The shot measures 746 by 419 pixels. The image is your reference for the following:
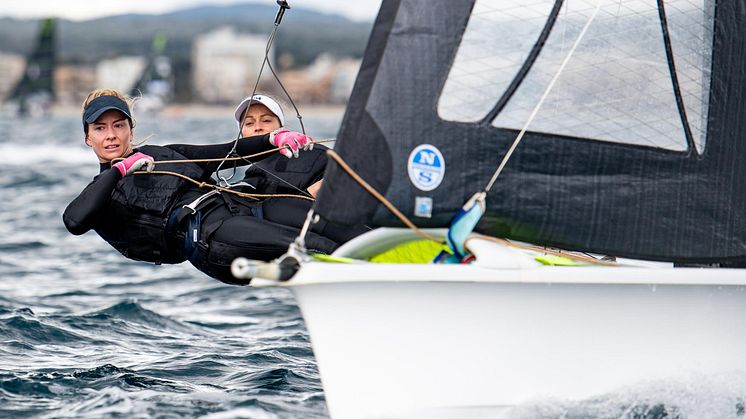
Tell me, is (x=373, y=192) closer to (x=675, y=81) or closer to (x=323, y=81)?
(x=675, y=81)

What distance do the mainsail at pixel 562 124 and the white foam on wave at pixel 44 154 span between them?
1755cm

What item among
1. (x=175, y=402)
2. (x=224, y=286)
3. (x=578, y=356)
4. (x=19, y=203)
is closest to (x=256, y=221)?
(x=175, y=402)

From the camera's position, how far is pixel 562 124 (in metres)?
3.59

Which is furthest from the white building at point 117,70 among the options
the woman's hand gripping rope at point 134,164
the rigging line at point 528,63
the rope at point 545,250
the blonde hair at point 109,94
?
the rigging line at point 528,63

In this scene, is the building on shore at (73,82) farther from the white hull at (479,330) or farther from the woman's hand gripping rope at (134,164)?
the white hull at (479,330)

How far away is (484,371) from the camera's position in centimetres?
341

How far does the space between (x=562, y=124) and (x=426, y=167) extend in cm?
50

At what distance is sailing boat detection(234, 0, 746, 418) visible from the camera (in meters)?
3.36

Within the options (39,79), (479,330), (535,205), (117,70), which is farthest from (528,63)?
(117,70)

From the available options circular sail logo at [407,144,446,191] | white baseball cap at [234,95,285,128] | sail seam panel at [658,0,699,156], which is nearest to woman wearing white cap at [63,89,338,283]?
white baseball cap at [234,95,285,128]

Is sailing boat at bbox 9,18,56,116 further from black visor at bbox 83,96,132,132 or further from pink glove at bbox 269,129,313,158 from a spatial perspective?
pink glove at bbox 269,129,313,158

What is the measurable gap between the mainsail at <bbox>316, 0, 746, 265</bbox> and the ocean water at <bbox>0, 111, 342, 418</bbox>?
102cm

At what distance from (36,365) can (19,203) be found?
27.9 feet

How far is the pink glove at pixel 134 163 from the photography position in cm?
428
